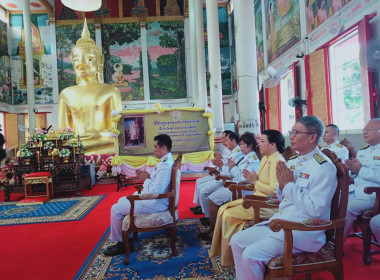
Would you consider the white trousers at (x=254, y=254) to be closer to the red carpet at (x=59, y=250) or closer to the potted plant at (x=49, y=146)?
the red carpet at (x=59, y=250)

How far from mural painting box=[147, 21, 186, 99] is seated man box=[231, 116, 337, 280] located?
14.9 metres

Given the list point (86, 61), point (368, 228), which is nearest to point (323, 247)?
point (368, 228)

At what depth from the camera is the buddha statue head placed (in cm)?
927

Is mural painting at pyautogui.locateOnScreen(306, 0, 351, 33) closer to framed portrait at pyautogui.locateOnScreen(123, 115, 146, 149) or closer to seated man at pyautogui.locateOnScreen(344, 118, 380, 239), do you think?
seated man at pyautogui.locateOnScreen(344, 118, 380, 239)

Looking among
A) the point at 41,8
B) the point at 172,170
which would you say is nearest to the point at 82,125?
the point at 172,170

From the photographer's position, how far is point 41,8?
15.9m

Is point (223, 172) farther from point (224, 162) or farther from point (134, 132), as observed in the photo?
point (134, 132)

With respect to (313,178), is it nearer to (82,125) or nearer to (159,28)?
(82,125)

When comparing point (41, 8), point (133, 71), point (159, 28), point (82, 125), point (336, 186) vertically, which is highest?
point (41, 8)

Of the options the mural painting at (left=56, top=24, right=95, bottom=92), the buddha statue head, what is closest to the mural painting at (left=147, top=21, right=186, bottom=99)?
the mural painting at (left=56, top=24, right=95, bottom=92)

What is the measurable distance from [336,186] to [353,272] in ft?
3.43

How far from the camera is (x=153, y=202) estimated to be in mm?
2758

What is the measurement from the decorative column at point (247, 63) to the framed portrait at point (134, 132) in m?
1.90

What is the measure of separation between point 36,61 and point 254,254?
676 inches
